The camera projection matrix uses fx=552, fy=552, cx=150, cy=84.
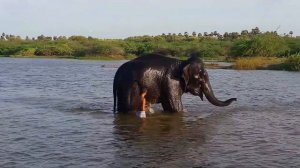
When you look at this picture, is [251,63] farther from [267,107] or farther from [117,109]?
[117,109]

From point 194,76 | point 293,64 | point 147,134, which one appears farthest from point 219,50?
point 147,134

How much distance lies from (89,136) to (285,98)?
9906mm

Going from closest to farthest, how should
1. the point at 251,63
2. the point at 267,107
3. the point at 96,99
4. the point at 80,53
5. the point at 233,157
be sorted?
the point at 233,157
the point at 267,107
the point at 96,99
the point at 251,63
the point at 80,53

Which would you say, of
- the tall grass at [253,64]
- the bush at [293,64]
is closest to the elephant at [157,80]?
the bush at [293,64]

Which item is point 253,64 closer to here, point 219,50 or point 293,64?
point 293,64

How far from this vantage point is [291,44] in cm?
5509

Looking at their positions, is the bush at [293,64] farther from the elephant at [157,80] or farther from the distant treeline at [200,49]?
the elephant at [157,80]

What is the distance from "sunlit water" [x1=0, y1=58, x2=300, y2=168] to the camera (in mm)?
9086

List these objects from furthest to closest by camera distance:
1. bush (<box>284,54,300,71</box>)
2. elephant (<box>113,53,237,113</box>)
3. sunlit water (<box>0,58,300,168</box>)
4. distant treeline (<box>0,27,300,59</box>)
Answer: distant treeline (<box>0,27,300,59</box>)
bush (<box>284,54,300,71</box>)
elephant (<box>113,53,237,113</box>)
sunlit water (<box>0,58,300,168</box>)

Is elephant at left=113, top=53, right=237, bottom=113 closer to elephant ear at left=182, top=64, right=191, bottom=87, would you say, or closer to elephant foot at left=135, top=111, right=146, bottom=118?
elephant ear at left=182, top=64, right=191, bottom=87

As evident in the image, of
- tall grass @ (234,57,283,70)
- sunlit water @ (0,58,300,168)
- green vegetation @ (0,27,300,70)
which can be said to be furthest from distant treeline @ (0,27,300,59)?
sunlit water @ (0,58,300,168)

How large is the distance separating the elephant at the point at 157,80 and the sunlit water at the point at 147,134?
1.30 feet

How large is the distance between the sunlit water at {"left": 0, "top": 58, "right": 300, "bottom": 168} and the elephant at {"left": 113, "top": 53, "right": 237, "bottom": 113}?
397mm

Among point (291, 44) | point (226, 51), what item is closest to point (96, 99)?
point (291, 44)
